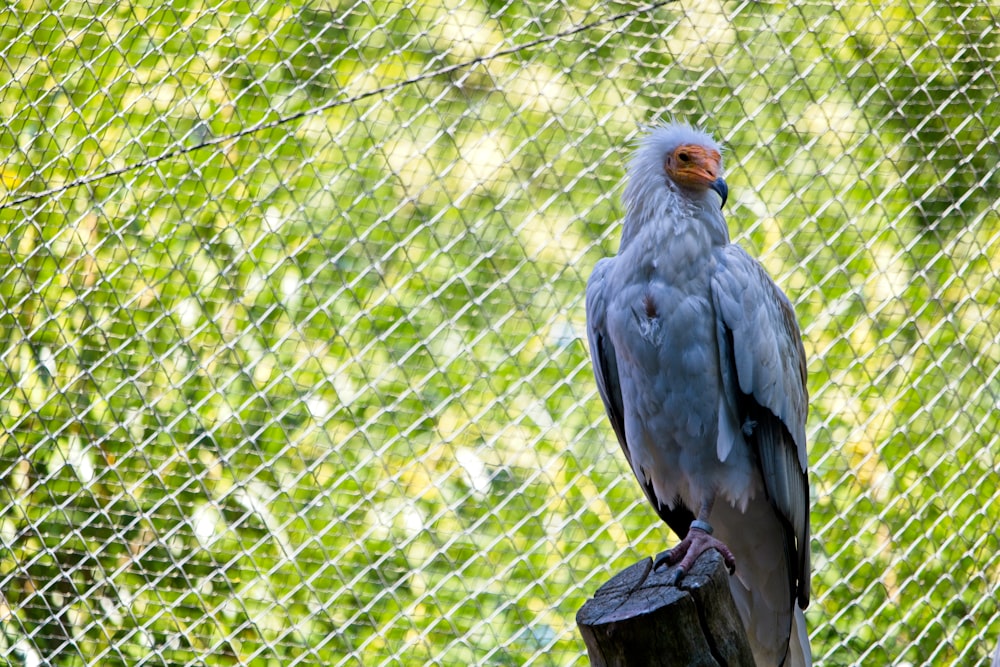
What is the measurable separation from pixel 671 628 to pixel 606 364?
0.91 metres

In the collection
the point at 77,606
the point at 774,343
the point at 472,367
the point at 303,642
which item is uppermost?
the point at 774,343

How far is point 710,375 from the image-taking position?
2.15 meters

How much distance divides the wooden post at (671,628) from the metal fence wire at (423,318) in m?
1.52

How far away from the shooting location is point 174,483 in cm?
325

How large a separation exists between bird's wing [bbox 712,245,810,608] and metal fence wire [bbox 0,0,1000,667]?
0.97 meters

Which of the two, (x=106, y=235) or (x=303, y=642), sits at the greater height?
(x=106, y=235)

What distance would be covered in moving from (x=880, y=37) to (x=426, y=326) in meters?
1.77

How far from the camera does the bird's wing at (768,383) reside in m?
2.13

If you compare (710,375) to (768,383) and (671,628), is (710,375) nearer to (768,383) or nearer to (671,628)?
(768,383)

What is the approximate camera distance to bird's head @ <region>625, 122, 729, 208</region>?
89.3 inches

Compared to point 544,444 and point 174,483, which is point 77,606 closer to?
point 174,483

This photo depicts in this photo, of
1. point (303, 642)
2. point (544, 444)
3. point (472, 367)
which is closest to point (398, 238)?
point (472, 367)

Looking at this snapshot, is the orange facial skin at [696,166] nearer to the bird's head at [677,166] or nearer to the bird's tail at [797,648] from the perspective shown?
the bird's head at [677,166]

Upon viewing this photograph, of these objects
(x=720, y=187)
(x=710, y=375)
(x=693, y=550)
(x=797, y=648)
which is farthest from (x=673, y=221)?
(x=797, y=648)
